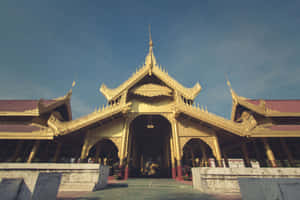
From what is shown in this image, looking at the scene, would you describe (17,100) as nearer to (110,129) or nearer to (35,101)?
(35,101)

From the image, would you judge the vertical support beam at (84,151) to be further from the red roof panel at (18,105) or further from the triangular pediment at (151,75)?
the red roof panel at (18,105)

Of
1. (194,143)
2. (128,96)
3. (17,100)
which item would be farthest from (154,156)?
(17,100)

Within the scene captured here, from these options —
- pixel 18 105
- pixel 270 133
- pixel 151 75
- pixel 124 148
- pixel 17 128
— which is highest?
pixel 151 75

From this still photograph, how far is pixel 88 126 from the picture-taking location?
9336mm

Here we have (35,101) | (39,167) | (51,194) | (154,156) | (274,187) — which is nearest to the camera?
(274,187)

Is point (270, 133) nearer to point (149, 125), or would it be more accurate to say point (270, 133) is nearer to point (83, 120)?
point (149, 125)

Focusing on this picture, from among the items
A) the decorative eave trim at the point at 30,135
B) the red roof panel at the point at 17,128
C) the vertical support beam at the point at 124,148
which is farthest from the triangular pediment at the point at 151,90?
the red roof panel at the point at 17,128

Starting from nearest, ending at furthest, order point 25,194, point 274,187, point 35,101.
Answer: point 274,187
point 25,194
point 35,101

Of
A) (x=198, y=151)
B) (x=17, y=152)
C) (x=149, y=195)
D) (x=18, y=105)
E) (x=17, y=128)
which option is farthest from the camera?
(x=198, y=151)

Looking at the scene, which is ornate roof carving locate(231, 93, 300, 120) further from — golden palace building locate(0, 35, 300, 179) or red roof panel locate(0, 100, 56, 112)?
red roof panel locate(0, 100, 56, 112)

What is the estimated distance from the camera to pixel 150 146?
1822cm

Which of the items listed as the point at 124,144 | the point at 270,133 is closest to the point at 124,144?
the point at 124,144

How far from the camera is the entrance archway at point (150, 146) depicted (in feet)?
41.0

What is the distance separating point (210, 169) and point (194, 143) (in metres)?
8.90
